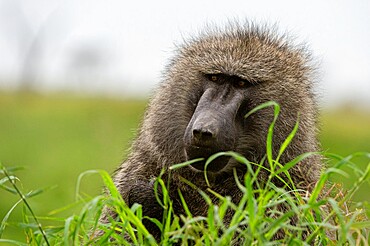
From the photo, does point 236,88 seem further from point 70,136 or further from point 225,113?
point 70,136

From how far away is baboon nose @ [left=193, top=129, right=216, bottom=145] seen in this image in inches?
186

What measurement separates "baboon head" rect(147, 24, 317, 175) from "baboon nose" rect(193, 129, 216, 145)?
0.33 ft

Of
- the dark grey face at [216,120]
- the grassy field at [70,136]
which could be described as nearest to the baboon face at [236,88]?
the dark grey face at [216,120]

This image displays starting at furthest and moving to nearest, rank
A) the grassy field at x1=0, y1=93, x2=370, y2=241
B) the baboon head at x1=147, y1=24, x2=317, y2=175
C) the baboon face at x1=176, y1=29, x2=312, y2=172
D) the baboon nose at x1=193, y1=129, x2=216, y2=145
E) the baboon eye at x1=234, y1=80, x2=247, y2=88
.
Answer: the grassy field at x1=0, y1=93, x2=370, y2=241
the baboon eye at x1=234, y1=80, x2=247, y2=88
the baboon head at x1=147, y1=24, x2=317, y2=175
the baboon face at x1=176, y1=29, x2=312, y2=172
the baboon nose at x1=193, y1=129, x2=216, y2=145

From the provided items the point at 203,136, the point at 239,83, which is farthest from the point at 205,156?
the point at 239,83

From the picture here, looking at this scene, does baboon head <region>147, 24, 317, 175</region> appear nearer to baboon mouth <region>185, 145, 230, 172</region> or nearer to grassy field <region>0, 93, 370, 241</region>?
baboon mouth <region>185, 145, 230, 172</region>

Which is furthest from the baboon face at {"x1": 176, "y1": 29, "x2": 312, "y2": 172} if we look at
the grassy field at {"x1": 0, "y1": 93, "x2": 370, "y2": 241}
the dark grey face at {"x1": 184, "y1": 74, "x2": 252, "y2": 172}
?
the grassy field at {"x1": 0, "y1": 93, "x2": 370, "y2": 241}

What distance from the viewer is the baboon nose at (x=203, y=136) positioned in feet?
15.5

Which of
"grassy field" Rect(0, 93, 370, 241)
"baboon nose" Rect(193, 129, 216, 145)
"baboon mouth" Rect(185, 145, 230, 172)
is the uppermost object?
"baboon nose" Rect(193, 129, 216, 145)

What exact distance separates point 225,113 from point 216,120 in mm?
117

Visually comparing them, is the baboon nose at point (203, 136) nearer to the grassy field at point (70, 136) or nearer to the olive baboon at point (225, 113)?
the olive baboon at point (225, 113)

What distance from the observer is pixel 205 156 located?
4.80 m

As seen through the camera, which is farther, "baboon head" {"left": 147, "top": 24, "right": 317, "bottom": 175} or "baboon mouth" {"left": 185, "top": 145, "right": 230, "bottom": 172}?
"baboon head" {"left": 147, "top": 24, "right": 317, "bottom": 175}

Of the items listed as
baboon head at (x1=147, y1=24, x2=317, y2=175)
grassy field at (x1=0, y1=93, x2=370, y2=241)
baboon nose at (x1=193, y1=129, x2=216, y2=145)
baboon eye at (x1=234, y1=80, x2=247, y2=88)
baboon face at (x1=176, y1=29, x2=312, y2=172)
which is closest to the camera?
baboon nose at (x1=193, y1=129, x2=216, y2=145)
